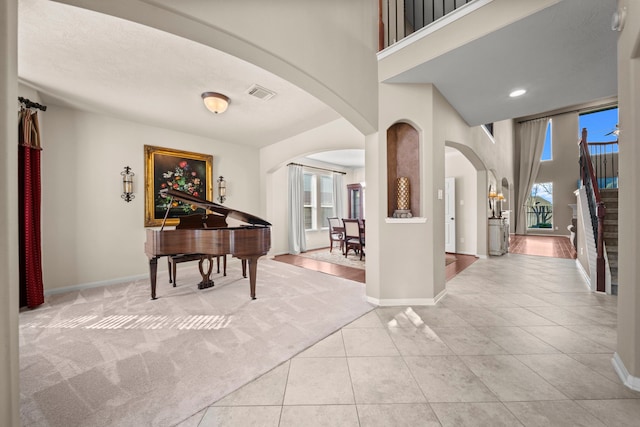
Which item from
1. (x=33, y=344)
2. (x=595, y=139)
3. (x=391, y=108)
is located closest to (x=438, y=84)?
(x=391, y=108)

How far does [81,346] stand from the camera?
200 cm

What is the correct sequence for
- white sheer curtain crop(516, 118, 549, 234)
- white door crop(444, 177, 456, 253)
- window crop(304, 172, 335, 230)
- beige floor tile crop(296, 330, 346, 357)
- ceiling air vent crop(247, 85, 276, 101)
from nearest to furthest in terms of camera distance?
1. beige floor tile crop(296, 330, 346, 357)
2. ceiling air vent crop(247, 85, 276, 101)
3. white door crop(444, 177, 456, 253)
4. window crop(304, 172, 335, 230)
5. white sheer curtain crop(516, 118, 549, 234)

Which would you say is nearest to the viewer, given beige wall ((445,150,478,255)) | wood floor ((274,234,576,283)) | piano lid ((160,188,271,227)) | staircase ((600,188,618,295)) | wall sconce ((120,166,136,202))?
piano lid ((160,188,271,227))

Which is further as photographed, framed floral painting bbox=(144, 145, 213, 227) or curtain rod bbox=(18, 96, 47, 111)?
framed floral painting bbox=(144, 145, 213, 227)

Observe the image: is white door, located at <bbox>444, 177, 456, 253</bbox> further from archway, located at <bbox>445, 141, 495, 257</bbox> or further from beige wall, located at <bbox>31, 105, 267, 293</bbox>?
beige wall, located at <bbox>31, 105, 267, 293</bbox>

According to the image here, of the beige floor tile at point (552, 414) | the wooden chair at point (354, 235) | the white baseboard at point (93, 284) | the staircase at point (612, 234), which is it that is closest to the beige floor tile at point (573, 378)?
the beige floor tile at point (552, 414)

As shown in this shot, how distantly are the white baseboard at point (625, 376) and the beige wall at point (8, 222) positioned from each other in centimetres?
307

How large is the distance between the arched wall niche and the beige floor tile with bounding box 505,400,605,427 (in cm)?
195

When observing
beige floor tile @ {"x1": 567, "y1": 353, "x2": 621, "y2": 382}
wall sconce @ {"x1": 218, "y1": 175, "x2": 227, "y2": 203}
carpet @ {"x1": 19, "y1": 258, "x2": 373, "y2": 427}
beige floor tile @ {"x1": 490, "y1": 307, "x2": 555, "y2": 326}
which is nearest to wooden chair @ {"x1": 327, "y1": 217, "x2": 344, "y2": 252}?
carpet @ {"x1": 19, "y1": 258, "x2": 373, "y2": 427}

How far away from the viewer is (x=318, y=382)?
60.9 inches

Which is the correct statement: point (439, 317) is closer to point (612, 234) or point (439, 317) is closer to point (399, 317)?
point (399, 317)

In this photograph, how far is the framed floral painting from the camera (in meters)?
4.15

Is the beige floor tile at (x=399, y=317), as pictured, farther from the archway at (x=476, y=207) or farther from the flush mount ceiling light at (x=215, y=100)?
the archway at (x=476, y=207)

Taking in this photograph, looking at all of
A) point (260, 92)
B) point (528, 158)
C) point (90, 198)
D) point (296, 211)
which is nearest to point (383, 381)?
point (260, 92)
